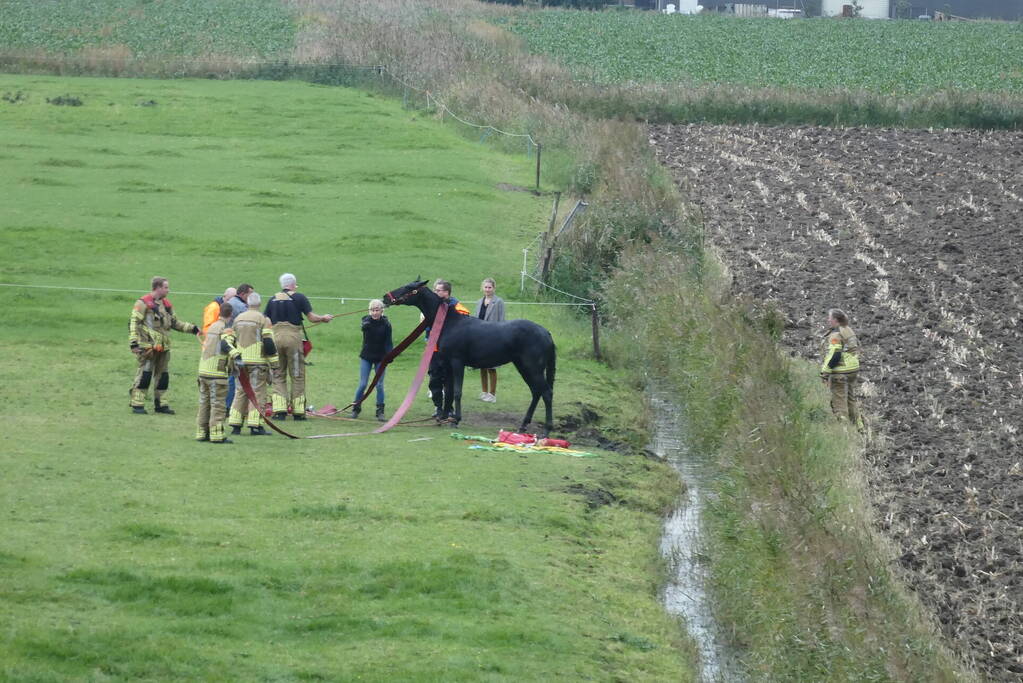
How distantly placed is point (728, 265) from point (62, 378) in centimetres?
1545

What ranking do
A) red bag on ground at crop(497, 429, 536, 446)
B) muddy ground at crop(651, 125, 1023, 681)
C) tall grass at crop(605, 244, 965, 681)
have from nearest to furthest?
1. tall grass at crop(605, 244, 965, 681)
2. muddy ground at crop(651, 125, 1023, 681)
3. red bag on ground at crop(497, 429, 536, 446)

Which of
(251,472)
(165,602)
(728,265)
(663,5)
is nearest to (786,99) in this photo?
(728,265)

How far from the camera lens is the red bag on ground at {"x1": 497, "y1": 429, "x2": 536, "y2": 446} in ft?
68.6

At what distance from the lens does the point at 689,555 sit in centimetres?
1731

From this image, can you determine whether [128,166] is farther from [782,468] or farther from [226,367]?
[782,468]

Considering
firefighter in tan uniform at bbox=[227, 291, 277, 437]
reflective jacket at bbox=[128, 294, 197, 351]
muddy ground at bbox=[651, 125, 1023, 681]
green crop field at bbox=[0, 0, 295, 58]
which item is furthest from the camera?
green crop field at bbox=[0, 0, 295, 58]

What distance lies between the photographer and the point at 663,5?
129 m

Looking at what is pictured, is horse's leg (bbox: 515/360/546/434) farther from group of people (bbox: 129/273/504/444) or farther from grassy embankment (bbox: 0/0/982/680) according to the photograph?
grassy embankment (bbox: 0/0/982/680)

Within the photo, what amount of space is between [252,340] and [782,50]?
2320 inches

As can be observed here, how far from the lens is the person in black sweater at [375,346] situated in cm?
2212

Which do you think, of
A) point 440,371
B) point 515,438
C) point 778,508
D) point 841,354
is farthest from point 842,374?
point 440,371

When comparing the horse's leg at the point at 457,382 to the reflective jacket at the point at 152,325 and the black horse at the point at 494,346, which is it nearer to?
the black horse at the point at 494,346

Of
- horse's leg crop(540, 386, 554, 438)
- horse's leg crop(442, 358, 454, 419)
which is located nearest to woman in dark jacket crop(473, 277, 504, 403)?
horse's leg crop(442, 358, 454, 419)

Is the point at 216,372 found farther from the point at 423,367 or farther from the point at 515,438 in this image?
the point at 515,438
